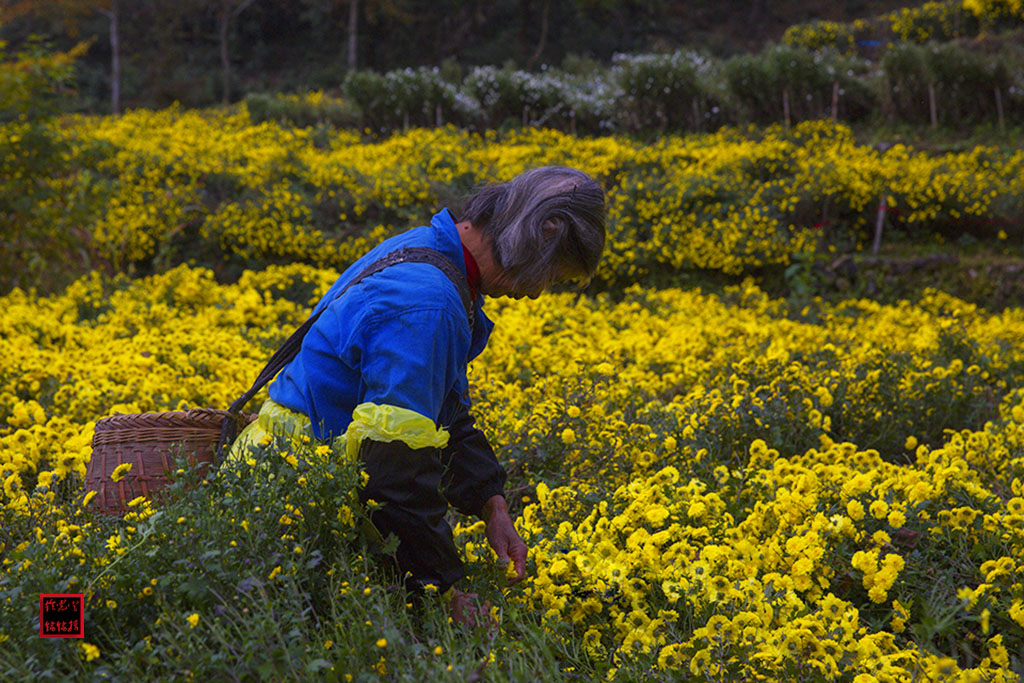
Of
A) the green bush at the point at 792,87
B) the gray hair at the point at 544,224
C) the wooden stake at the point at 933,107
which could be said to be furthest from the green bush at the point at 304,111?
the gray hair at the point at 544,224

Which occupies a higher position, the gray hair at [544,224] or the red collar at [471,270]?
the gray hair at [544,224]

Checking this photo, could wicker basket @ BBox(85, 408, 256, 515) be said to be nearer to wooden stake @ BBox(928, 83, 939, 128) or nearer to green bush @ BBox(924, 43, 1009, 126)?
wooden stake @ BBox(928, 83, 939, 128)

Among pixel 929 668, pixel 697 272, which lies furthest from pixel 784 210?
pixel 929 668

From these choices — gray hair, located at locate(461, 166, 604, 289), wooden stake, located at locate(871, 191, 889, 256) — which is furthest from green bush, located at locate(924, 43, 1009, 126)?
gray hair, located at locate(461, 166, 604, 289)

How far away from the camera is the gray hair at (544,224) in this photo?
2.11 meters

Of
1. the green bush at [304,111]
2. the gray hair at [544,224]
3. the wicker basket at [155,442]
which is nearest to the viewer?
the gray hair at [544,224]

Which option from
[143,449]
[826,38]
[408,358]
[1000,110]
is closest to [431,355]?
[408,358]

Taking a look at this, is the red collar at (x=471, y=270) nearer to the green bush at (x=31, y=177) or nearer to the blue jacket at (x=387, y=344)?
the blue jacket at (x=387, y=344)

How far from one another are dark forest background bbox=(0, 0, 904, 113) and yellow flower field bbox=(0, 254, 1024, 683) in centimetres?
1970

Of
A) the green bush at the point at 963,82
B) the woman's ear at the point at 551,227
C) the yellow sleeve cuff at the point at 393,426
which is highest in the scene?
the green bush at the point at 963,82

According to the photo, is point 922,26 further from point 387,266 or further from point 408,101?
point 387,266

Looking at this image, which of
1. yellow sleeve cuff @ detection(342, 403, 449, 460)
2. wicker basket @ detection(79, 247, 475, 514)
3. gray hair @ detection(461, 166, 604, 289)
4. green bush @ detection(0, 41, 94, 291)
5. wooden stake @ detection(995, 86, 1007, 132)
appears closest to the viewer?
yellow sleeve cuff @ detection(342, 403, 449, 460)

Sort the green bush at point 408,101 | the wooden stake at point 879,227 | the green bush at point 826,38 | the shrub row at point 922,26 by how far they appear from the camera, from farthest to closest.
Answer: the green bush at point 826,38 < the shrub row at point 922,26 < the green bush at point 408,101 < the wooden stake at point 879,227

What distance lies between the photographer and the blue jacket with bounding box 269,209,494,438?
1864 mm
